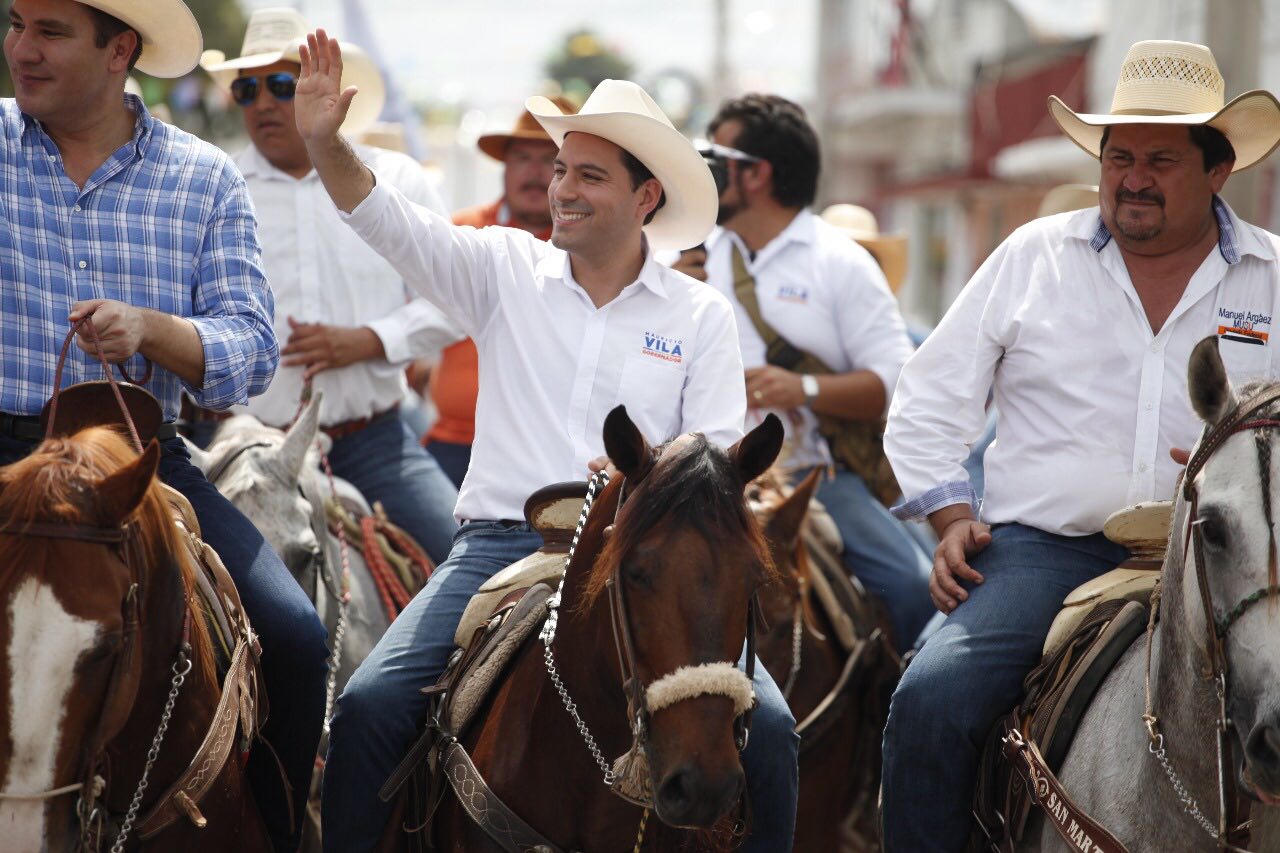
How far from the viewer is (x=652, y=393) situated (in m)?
4.54

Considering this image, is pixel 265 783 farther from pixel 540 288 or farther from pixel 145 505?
pixel 540 288

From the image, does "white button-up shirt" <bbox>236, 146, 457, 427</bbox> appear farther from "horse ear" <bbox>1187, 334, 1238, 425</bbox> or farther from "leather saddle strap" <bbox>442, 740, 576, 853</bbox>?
"horse ear" <bbox>1187, 334, 1238, 425</bbox>

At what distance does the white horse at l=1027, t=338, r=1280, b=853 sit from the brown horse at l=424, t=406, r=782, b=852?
0.95 m

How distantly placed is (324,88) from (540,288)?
2.87ft

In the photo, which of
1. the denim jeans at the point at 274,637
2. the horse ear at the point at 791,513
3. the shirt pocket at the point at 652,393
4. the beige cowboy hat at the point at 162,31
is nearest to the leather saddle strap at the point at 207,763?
the denim jeans at the point at 274,637

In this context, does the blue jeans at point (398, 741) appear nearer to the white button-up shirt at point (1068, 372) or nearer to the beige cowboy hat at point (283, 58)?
the white button-up shirt at point (1068, 372)

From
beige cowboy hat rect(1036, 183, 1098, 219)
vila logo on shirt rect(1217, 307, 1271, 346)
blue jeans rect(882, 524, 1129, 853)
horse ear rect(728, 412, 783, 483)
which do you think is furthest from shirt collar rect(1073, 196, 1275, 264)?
beige cowboy hat rect(1036, 183, 1098, 219)

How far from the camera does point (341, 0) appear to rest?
1345 centimetres

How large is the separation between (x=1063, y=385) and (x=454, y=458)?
3.90 meters

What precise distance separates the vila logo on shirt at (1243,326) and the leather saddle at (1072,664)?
600 millimetres

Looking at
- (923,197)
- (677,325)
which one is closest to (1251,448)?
(677,325)

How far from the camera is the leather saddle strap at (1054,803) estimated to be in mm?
3682

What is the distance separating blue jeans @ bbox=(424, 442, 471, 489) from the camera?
761 centimetres

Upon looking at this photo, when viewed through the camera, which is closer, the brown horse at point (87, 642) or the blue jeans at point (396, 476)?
the brown horse at point (87, 642)
